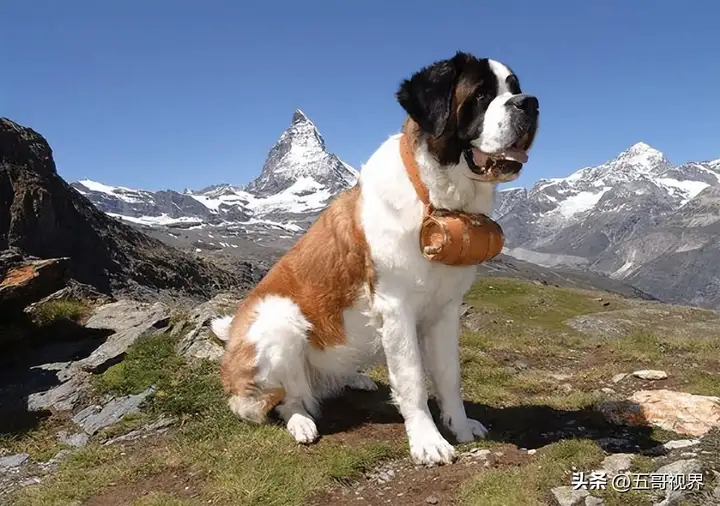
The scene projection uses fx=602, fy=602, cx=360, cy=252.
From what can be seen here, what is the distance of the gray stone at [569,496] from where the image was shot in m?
4.87

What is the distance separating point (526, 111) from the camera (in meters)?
5.38

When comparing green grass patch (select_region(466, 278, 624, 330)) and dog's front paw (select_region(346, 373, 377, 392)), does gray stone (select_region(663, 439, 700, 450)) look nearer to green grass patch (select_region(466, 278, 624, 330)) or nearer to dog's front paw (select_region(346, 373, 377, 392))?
dog's front paw (select_region(346, 373, 377, 392))

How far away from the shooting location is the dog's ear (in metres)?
5.65

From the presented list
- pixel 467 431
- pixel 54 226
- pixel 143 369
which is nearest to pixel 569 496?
pixel 467 431

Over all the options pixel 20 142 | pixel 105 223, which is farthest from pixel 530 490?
pixel 105 223

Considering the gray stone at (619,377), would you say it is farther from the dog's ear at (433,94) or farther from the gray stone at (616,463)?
the dog's ear at (433,94)

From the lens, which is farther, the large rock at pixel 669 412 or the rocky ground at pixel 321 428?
the large rock at pixel 669 412

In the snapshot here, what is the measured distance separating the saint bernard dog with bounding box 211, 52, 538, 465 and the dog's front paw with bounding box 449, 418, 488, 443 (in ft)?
0.05

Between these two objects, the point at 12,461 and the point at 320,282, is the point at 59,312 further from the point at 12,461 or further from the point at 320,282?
the point at 320,282

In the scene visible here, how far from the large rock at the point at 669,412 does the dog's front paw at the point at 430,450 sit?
2.51m

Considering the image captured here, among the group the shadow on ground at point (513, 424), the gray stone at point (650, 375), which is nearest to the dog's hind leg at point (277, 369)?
the shadow on ground at point (513, 424)

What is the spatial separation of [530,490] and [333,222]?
340 cm

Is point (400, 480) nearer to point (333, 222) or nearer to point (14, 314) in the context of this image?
point (333, 222)

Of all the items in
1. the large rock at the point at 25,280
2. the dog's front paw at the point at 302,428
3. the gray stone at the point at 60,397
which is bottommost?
the gray stone at the point at 60,397
